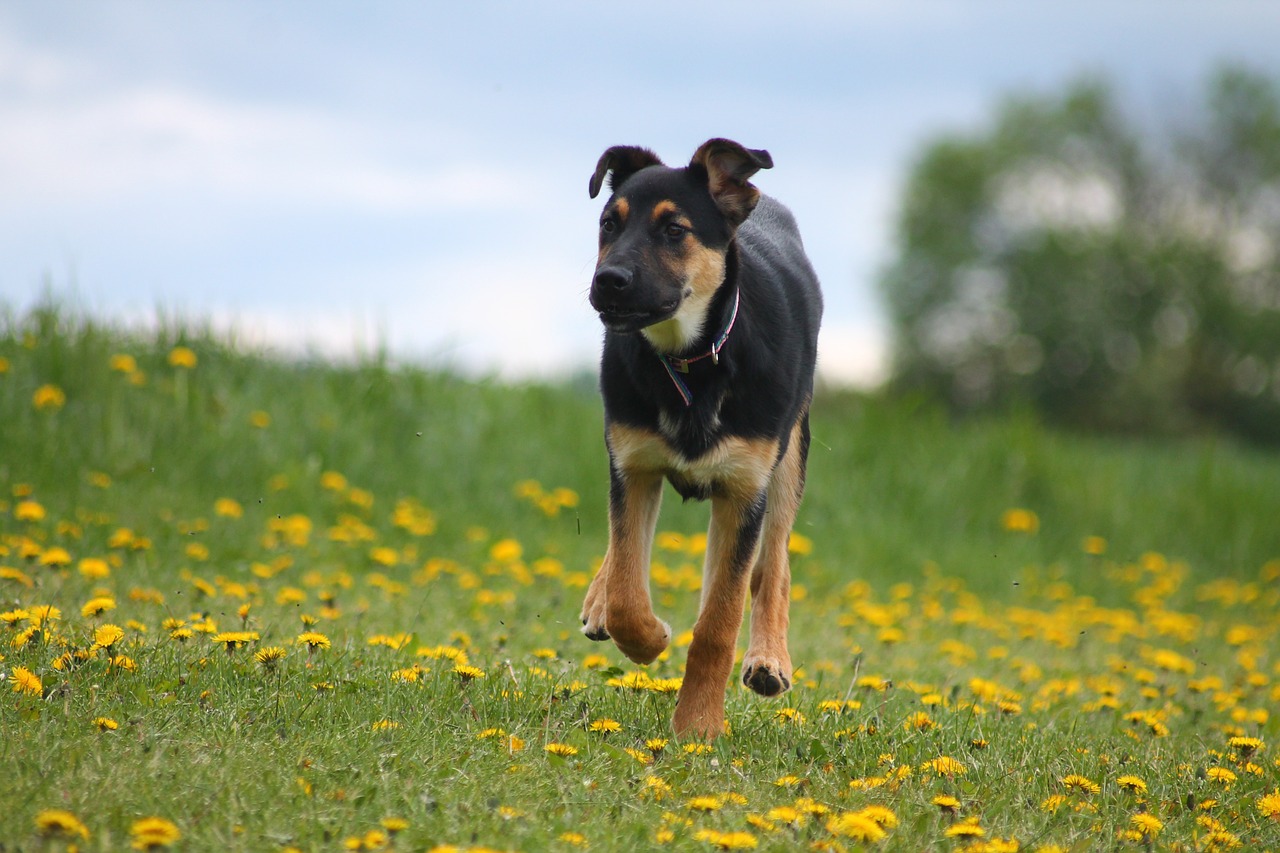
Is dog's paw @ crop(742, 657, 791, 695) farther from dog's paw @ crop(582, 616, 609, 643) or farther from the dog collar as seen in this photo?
the dog collar

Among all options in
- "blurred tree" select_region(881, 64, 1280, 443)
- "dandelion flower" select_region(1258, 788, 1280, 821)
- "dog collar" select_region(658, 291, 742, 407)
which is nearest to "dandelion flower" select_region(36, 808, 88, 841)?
"dog collar" select_region(658, 291, 742, 407)

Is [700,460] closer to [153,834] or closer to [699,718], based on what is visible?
[699,718]

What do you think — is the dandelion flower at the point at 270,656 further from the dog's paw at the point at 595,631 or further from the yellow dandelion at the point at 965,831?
the yellow dandelion at the point at 965,831

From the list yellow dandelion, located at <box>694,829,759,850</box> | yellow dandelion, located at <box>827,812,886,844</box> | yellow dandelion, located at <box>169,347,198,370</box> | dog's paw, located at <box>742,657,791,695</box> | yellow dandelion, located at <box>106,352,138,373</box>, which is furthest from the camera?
yellow dandelion, located at <box>169,347,198,370</box>

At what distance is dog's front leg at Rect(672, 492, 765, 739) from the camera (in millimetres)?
3752

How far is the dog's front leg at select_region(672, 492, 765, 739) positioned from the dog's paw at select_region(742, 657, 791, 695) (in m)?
0.17

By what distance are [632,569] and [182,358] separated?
536cm

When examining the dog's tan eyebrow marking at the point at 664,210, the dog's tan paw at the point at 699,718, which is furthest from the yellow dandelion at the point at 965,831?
the dog's tan eyebrow marking at the point at 664,210

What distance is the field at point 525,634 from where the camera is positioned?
296 centimetres

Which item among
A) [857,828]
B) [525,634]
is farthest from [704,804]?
[525,634]

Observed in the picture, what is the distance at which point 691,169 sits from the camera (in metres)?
4.11

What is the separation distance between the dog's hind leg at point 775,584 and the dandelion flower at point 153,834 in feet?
6.93

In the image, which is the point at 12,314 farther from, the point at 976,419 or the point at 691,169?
the point at 976,419

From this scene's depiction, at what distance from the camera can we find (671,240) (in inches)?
156
